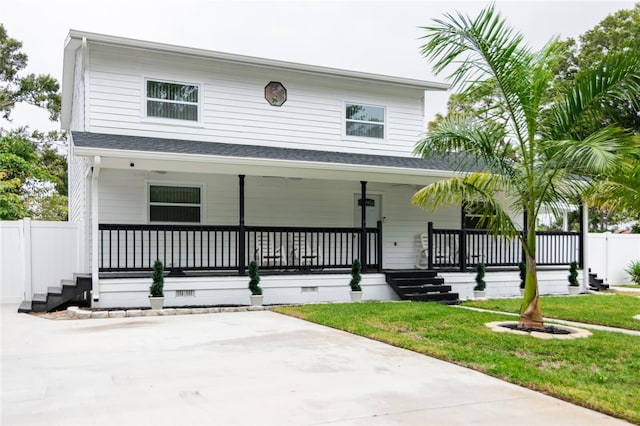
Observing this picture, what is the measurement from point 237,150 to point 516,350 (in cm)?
724

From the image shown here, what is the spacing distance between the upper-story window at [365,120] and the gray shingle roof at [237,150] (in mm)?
877

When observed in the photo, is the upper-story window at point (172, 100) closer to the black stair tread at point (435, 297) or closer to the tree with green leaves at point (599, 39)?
the black stair tread at point (435, 297)

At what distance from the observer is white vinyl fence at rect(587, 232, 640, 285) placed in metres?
17.4

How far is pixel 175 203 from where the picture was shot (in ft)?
39.8

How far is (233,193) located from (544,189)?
23.9 ft

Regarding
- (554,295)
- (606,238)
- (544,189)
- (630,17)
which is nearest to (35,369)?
(544,189)

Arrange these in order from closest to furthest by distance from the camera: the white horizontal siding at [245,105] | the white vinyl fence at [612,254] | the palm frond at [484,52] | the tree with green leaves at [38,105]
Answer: the palm frond at [484,52]
the white horizontal siding at [245,105]
the white vinyl fence at [612,254]
the tree with green leaves at [38,105]

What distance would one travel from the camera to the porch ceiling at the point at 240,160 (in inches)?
392

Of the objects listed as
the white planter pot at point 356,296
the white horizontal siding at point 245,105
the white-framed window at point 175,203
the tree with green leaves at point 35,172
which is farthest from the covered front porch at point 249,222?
the tree with green leaves at point 35,172

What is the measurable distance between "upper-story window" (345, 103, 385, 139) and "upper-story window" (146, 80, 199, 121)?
4.03m

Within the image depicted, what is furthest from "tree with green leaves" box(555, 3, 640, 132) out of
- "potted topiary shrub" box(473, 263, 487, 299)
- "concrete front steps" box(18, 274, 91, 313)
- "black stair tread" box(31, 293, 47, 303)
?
"black stair tread" box(31, 293, 47, 303)

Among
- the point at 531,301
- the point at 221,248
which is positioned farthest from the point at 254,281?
the point at 531,301

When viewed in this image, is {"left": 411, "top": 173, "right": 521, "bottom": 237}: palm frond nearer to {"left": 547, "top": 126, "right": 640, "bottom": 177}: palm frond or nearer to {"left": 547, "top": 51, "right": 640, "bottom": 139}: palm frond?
{"left": 547, "top": 126, "right": 640, "bottom": 177}: palm frond

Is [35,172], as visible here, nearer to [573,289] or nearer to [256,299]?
[256,299]
